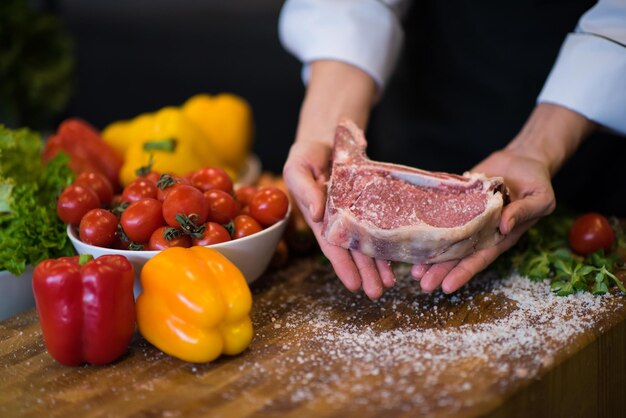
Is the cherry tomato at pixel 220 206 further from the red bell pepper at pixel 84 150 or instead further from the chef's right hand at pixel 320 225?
→ the red bell pepper at pixel 84 150

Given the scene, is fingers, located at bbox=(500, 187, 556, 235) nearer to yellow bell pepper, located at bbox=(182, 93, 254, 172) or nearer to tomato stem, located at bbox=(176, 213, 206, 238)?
tomato stem, located at bbox=(176, 213, 206, 238)

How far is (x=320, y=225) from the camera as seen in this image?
5.95 ft

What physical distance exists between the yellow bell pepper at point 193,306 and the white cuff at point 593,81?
1.08m

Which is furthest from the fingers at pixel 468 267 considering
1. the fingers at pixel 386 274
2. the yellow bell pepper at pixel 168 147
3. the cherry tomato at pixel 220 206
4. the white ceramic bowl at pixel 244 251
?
the yellow bell pepper at pixel 168 147

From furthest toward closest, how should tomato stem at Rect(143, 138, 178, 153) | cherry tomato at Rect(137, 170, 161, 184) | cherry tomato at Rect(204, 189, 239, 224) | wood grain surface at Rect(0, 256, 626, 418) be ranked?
tomato stem at Rect(143, 138, 178, 153)
cherry tomato at Rect(137, 170, 161, 184)
cherry tomato at Rect(204, 189, 239, 224)
wood grain surface at Rect(0, 256, 626, 418)

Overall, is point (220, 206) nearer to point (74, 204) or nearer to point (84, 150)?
point (74, 204)

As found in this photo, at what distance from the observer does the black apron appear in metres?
2.36

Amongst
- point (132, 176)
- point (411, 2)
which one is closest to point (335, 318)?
point (132, 176)

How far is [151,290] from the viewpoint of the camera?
5.23 ft

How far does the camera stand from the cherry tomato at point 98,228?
5.77 feet

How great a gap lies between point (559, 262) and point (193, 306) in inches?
37.8

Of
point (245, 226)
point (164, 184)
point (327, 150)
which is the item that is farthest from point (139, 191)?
point (327, 150)

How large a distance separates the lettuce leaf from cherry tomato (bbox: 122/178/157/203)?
24cm

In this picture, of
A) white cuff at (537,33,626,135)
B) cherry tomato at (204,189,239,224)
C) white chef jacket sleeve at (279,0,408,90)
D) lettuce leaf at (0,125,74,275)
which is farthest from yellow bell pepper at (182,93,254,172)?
white cuff at (537,33,626,135)
